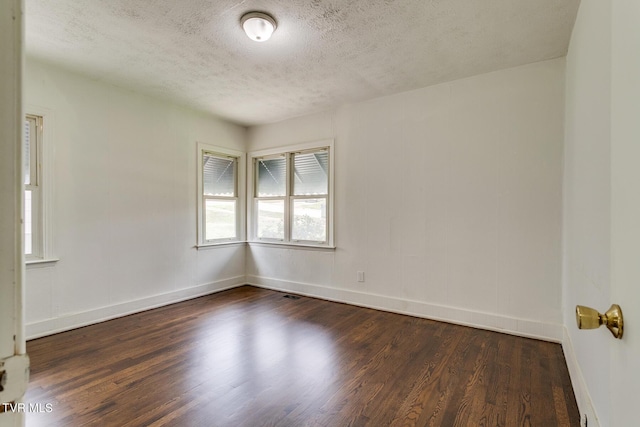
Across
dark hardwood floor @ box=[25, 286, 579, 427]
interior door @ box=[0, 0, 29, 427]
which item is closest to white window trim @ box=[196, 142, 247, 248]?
dark hardwood floor @ box=[25, 286, 579, 427]

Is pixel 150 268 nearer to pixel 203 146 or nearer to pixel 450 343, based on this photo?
pixel 203 146

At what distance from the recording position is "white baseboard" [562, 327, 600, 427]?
61.0 inches

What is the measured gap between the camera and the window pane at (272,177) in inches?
191

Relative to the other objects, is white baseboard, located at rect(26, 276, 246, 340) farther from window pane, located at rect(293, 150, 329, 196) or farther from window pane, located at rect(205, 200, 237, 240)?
window pane, located at rect(293, 150, 329, 196)

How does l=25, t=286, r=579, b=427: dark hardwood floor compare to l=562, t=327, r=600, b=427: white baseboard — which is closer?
l=562, t=327, r=600, b=427: white baseboard

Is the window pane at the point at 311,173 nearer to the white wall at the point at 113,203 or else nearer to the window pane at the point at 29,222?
the white wall at the point at 113,203

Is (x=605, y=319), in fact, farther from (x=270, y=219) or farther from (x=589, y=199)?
(x=270, y=219)

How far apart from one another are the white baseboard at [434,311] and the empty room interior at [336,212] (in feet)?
0.07

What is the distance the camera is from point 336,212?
167 inches

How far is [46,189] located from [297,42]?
2.78 meters

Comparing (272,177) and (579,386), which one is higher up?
(272,177)

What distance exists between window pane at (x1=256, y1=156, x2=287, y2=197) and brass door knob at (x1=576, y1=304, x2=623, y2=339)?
4237 mm

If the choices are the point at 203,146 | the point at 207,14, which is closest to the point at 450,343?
the point at 207,14

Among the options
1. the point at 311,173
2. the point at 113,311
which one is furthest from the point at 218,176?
the point at 113,311
